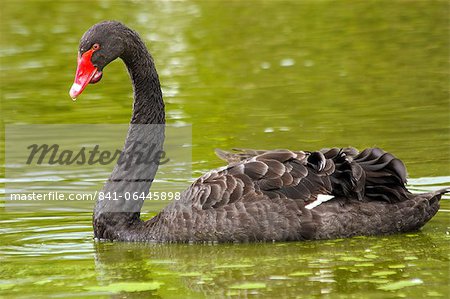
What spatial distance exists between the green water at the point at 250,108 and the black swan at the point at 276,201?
13 cm

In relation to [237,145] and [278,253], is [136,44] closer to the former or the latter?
[278,253]

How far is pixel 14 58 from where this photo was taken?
1603cm

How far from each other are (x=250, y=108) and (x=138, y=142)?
4594 mm

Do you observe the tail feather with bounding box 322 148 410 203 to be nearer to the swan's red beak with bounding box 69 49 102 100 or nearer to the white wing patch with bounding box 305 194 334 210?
the white wing patch with bounding box 305 194 334 210

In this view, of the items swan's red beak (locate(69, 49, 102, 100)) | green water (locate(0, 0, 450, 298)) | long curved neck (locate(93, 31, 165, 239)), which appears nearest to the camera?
green water (locate(0, 0, 450, 298))

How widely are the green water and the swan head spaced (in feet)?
3.66

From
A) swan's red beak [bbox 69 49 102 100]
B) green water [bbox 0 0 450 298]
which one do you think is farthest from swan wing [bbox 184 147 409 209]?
swan's red beak [bbox 69 49 102 100]

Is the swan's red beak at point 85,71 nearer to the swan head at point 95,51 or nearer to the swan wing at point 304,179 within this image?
the swan head at point 95,51

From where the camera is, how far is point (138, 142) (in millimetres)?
7465

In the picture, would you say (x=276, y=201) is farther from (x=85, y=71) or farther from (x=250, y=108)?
(x=250, y=108)

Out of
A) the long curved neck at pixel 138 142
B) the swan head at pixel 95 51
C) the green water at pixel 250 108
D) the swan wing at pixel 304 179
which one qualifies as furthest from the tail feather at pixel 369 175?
the swan head at pixel 95 51

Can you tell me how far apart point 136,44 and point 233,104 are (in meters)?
4.91

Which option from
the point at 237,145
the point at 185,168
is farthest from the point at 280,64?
the point at 185,168

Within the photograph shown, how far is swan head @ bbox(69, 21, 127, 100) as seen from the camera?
7.09 meters
